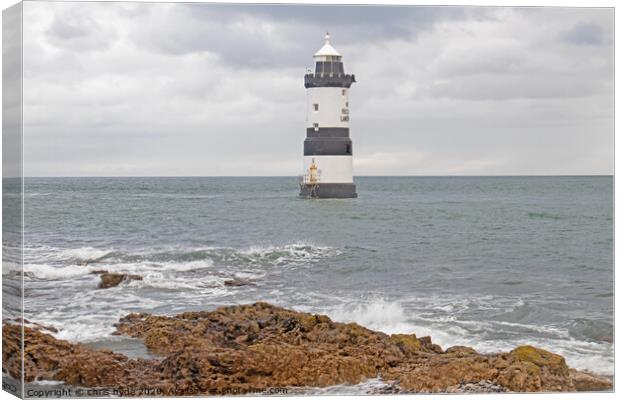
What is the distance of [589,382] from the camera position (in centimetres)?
1179

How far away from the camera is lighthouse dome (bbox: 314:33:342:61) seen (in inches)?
493

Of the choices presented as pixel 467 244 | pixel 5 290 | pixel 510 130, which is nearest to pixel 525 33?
pixel 510 130

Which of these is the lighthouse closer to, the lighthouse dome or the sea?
the lighthouse dome

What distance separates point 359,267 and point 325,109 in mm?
3144

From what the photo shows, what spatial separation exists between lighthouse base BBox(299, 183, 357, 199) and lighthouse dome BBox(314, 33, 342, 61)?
3.71 metres

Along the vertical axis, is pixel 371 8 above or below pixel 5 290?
above

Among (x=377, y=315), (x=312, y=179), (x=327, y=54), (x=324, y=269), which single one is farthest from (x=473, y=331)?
(x=312, y=179)

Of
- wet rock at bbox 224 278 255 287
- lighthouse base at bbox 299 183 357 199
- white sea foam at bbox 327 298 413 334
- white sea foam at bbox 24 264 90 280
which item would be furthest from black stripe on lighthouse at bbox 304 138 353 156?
white sea foam at bbox 24 264 90 280

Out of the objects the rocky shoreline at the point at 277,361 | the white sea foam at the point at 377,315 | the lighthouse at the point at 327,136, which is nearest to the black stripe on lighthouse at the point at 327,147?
the lighthouse at the point at 327,136

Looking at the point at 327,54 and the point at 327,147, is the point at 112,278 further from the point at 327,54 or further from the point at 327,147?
the point at 327,147

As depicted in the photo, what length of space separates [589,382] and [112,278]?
5033 mm

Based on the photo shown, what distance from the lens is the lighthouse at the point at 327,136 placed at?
1328cm

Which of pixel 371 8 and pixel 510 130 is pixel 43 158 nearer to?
pixel 371 8

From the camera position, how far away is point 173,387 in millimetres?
11328
